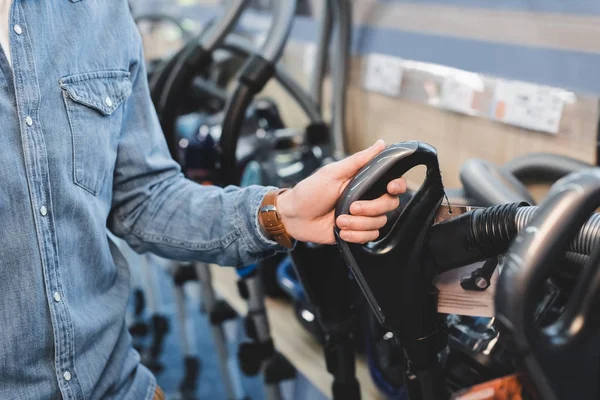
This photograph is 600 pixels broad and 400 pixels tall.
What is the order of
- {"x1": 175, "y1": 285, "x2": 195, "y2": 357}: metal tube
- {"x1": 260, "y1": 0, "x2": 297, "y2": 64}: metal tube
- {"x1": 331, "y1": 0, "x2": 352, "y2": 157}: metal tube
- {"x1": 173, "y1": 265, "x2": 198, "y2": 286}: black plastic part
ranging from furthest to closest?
{"x1": 175, "y1": 285, "x2": 195, "y2": 357}: metal tube, {"x1": 173, "y1": 265, "x2": 198, "y2": 286}: black plastic part, {"x1": 331, "y1": 0, "x2": 352, "y2": 157}: metal tube, {"x1": 260, "y1": 0, "x2": 297, "y2": 64}: metal tube

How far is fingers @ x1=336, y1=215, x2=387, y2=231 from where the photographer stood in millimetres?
625

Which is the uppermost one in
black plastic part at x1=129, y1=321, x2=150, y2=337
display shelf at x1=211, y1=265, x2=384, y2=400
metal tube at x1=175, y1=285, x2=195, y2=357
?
display shelf at x1=211, y1=265, x2=384, y2=400

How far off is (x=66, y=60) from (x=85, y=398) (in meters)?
0.42

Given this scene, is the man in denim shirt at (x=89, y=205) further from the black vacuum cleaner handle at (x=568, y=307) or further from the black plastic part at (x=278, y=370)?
the black plastic part at (x=278, y=370)

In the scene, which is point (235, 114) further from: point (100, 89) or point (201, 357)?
point (201, 357)

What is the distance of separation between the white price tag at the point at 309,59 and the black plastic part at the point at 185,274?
672 millimetres

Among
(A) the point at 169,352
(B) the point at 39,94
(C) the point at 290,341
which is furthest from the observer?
(A) the point at 169,352

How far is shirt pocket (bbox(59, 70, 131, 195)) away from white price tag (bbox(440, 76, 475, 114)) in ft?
2.29

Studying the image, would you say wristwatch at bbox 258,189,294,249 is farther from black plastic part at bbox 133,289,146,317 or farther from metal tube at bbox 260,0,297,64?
black plastic part at bbox 133,289,146,317

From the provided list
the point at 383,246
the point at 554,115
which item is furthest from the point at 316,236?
the point at 554,115

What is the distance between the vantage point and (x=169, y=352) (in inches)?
94.0

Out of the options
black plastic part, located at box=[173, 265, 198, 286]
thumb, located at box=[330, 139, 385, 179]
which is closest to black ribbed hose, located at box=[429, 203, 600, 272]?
thumb, located at box=[330, 139, 385, 179]

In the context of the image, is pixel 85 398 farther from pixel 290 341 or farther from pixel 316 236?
pixel 290 341

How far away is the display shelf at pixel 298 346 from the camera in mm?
1098
